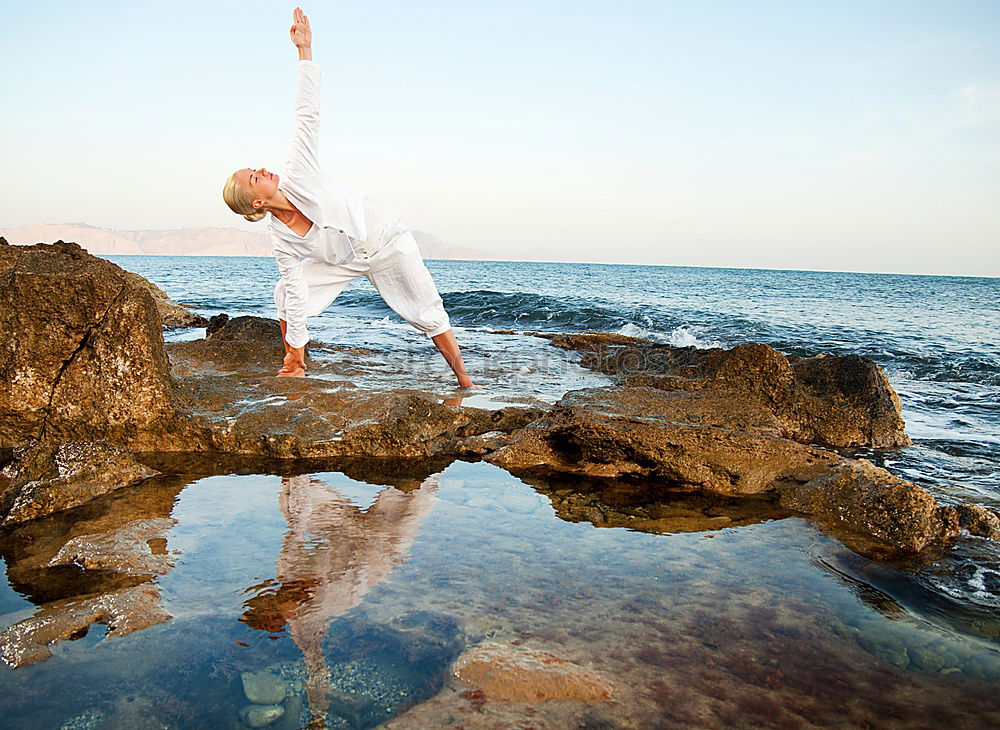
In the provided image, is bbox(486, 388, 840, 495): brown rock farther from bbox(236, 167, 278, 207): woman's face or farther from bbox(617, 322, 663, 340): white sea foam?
bbox(617, 322, 663, 340): white sea foam

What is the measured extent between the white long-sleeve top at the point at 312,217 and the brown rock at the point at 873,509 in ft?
10.9

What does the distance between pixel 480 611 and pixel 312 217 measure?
3339 mm

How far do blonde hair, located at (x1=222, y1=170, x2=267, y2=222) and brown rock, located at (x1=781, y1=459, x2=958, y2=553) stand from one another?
3762mm

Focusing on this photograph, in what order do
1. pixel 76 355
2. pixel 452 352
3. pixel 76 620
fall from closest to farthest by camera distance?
1. pixel 76 620
2. pixel 76 355
3. pixel 452 352

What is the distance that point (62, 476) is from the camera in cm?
292

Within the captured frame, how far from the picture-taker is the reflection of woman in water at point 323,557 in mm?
1924

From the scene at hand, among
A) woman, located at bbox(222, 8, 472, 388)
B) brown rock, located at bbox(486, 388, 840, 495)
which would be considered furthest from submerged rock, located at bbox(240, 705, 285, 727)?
woman, located at bbox(222, 8, 472, 388)

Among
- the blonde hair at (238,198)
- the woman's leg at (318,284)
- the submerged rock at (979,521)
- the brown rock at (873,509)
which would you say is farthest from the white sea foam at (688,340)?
the submerged rock at (979,521)

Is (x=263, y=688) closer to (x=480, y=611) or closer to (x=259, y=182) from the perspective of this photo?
(x=480, y=611)

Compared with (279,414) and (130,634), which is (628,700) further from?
(279,414)

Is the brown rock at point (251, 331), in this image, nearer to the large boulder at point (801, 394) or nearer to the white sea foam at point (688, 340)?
the large boulder at point (801, 394)

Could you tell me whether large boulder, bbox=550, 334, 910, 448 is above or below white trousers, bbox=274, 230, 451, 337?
below

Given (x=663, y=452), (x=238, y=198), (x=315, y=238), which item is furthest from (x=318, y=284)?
(x=663, y=452)

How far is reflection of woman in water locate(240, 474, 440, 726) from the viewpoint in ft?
6.31
